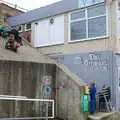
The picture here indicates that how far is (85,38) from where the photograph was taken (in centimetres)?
1691

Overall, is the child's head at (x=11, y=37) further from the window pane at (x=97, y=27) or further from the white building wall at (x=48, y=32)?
the window pane at (x=97, y=27)

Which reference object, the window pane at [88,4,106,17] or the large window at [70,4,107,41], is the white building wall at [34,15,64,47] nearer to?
the large window at [70,4,107,41]

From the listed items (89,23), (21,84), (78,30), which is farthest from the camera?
(78,30)

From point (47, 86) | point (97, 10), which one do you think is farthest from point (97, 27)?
point (47, 86)

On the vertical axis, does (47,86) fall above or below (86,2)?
below

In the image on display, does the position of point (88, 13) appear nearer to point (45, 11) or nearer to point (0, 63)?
point (45, 11)

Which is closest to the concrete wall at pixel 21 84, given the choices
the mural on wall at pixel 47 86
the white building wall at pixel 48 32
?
the mural on wall at pixel 47 86

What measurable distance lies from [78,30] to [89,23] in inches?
35.5

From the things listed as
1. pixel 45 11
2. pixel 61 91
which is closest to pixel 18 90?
pixel 61 91

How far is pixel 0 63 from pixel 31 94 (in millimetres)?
2113

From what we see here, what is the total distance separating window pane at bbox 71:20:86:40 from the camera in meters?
17.2

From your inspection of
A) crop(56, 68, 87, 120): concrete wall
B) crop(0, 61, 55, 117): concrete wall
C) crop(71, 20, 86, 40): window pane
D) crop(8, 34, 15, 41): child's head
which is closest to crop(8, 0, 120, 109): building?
crop(71, 20, 86, 40): window pane

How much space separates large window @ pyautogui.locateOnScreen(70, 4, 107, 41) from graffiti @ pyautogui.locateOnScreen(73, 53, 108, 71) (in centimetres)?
124

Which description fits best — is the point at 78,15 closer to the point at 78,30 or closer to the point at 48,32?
the point at 78,30
